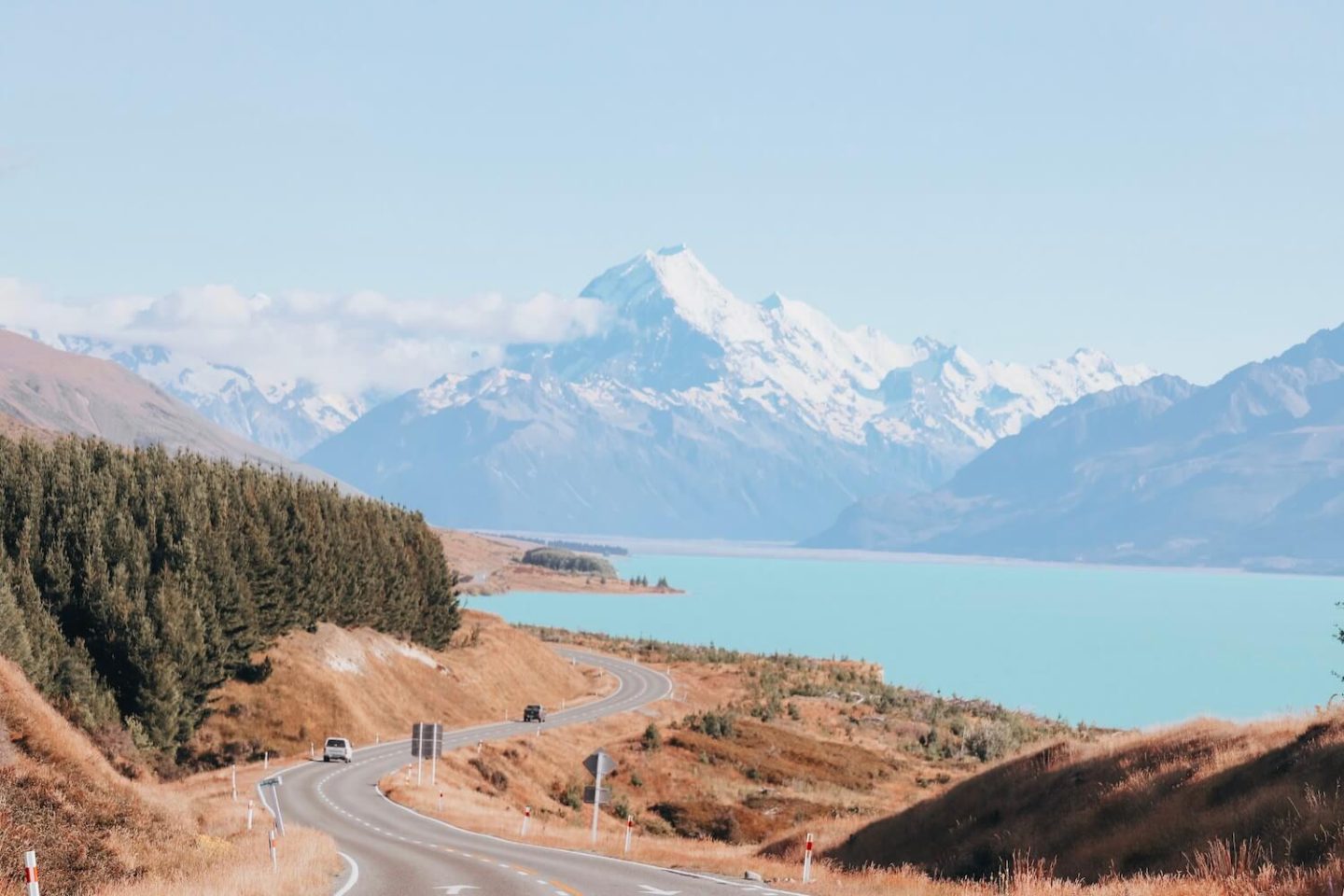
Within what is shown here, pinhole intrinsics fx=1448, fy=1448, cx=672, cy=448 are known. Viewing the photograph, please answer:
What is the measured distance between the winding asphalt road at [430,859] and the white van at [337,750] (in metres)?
2.26

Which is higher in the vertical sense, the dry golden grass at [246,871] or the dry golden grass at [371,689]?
the dry golden grass at [246,871]

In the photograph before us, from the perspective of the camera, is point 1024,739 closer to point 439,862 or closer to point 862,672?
point 862,672

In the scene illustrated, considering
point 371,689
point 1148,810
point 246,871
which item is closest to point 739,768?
point 371,689

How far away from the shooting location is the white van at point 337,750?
72.4m

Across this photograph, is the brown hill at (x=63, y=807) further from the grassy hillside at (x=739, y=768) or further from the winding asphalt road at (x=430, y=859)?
the grassy hillside at (x=739, y=768)

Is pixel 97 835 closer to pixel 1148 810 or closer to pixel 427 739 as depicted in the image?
pixel 1148 810

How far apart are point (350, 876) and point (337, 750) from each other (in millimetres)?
44791

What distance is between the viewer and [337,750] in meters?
72.4

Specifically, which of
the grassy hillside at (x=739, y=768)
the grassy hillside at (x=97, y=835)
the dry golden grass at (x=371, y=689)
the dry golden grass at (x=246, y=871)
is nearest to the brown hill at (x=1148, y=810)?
the grassy hillside at (x=739, y=768)

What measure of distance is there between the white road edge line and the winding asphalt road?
0.02 meters

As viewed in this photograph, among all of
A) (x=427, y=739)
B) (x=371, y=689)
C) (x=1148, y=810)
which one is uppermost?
(x=1148, y=810)

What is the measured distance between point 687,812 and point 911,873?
4081 cm

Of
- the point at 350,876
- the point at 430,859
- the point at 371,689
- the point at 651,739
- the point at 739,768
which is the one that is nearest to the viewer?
the point at 350,876

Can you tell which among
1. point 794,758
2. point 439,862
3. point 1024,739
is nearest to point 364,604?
point 794,758
